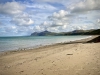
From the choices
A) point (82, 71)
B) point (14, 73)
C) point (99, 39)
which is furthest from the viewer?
point (99, 39)

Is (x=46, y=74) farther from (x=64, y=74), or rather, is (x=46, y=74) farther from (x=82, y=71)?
(x=82, y=71)

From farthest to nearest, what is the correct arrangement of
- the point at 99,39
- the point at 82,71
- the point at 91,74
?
1. the point at 99,39
2. the point at 82,71
3. the point at 91,74

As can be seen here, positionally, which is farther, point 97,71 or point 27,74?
point 27,74

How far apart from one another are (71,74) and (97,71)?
158cm

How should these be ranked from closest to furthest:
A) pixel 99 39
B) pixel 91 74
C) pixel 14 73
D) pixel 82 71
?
pixel 91 74, pixel 82 71, pixel 14 73, pixel 99 39

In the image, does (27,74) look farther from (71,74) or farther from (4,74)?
(71,74)

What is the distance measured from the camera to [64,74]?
324 inches

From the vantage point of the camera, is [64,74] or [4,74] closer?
[64,74]

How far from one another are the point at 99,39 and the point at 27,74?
30.7 metres

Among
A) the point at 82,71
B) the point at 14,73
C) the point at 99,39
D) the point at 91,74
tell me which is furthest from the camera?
the point at 99,39

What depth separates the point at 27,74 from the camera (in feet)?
28.9

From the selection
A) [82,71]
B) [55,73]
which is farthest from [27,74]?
[82,71]

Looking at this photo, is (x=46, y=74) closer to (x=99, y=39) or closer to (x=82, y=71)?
(x=82, y=71)

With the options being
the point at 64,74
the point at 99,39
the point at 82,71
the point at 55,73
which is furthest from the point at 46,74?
the point at 99,39
